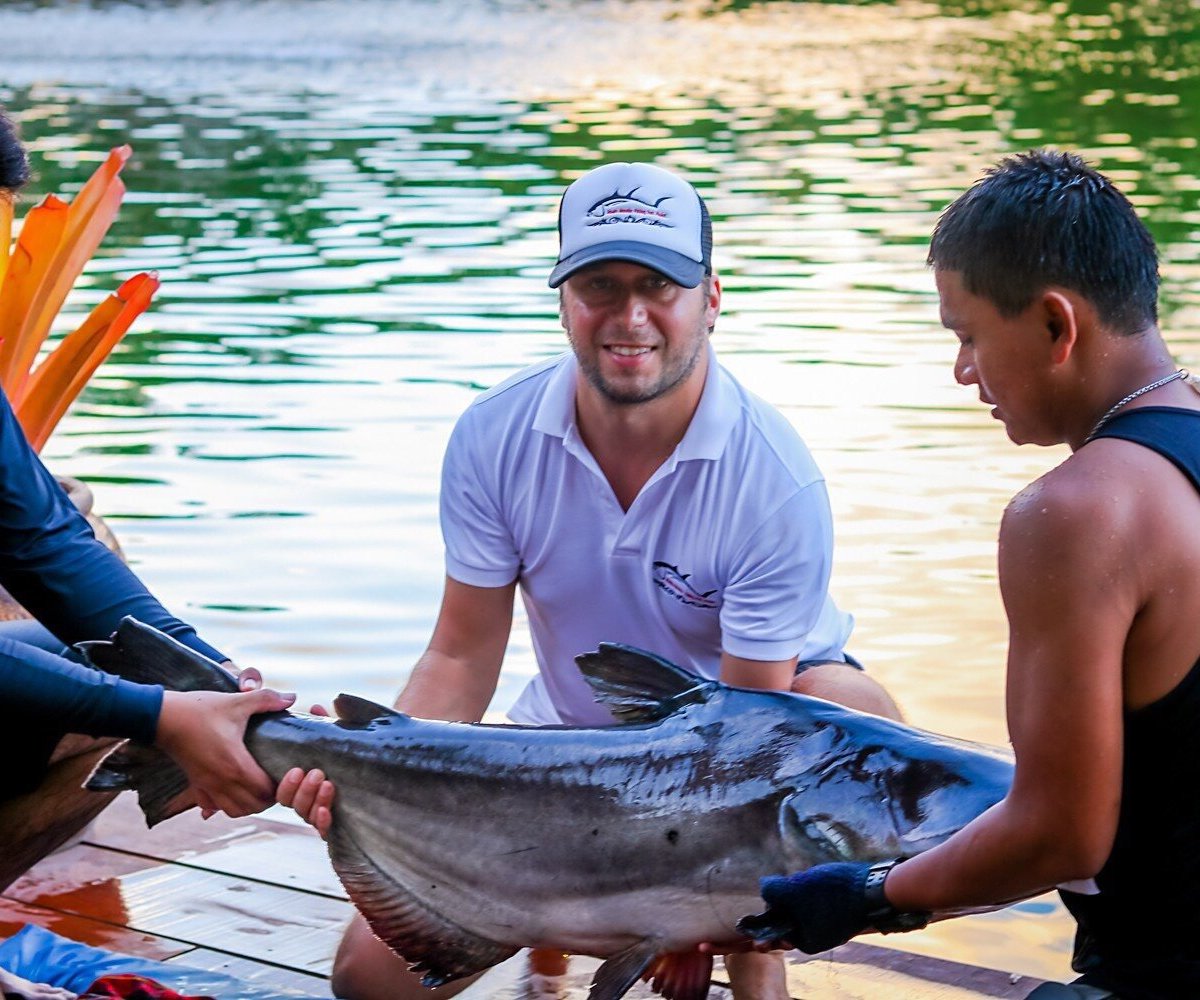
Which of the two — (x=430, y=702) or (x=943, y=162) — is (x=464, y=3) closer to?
(x=943, y=162)

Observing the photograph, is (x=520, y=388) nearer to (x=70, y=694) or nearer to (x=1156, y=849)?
(x=70, y=694)

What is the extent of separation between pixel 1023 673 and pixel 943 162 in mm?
14512

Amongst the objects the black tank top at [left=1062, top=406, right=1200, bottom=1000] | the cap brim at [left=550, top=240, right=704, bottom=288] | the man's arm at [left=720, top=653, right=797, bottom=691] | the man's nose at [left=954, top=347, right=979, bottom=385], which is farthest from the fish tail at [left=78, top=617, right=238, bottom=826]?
the black tank top at [left=1062, top=406, right=1200, bottom=1000]

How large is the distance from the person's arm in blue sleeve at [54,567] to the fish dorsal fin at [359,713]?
1.74 feet

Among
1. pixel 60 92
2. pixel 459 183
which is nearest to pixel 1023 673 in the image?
pixel 459 183

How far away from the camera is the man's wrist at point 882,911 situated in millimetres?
2564

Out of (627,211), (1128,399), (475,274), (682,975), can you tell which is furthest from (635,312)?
(475,274)

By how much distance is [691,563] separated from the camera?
364 centimetres

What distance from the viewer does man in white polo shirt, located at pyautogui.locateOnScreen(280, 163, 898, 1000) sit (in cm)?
355

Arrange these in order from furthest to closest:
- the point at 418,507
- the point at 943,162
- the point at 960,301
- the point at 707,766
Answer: the point at 943,162, the point at 418,507, the point at 707,766, the point at 960,301

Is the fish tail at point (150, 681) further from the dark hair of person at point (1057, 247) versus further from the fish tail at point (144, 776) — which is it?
the dark hair of person at point (1057, 247)

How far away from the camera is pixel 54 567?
11.9 feet

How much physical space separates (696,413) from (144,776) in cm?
122

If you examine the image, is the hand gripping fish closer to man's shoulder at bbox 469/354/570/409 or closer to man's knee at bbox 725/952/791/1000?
man's knee at bbox 725/952/791/1000
